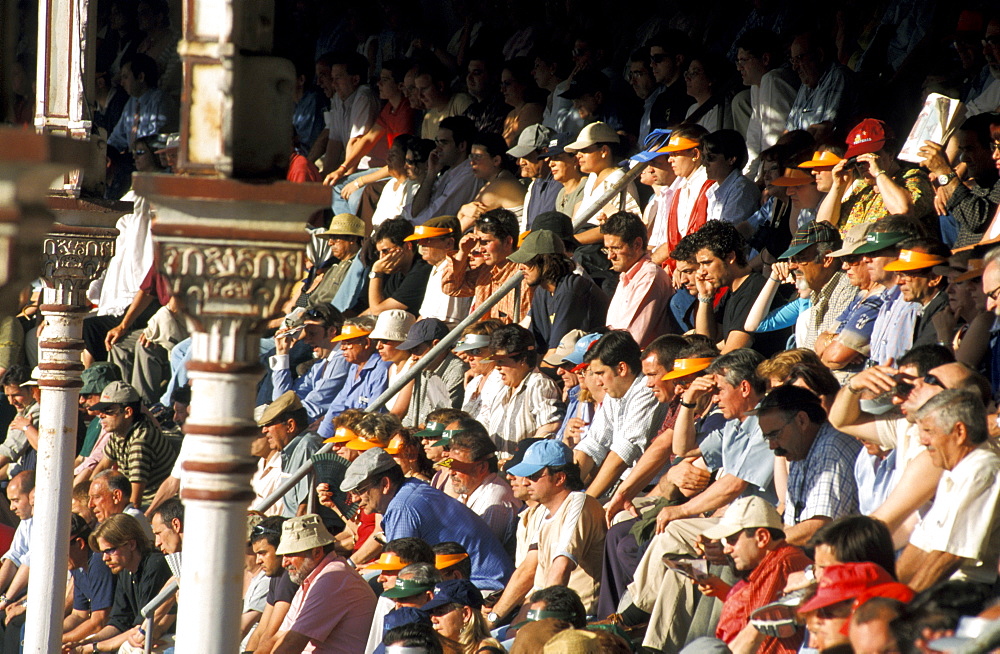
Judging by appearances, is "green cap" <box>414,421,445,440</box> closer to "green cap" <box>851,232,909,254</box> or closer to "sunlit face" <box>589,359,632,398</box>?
"sunlit face" <box>589,359,632,398</box>

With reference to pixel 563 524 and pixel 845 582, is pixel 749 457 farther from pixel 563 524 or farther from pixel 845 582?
pixel 845 582

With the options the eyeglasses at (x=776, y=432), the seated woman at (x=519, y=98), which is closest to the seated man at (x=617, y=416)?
the eyeglasses at (x=776, y=432)

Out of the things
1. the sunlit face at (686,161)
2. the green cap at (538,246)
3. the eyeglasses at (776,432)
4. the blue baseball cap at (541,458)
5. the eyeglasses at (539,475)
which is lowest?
the eyeglasses at (539,475)

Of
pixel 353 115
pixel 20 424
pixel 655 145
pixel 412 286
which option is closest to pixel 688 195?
pixel 655 145

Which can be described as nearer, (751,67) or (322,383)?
(751,67)

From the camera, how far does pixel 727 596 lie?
7133mm

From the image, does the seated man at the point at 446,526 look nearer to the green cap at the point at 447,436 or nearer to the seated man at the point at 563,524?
the green cap at the point at 447,436

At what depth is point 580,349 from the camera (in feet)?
33.6

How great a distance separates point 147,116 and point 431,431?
10.3 m

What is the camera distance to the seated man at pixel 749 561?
6.88m

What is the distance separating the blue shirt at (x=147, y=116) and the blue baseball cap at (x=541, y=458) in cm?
1132

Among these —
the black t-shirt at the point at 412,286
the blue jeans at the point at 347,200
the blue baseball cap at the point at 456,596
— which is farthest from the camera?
the blue jeans at the point at 347,200

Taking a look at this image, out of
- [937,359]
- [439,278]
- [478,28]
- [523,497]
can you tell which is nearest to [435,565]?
[523,497]

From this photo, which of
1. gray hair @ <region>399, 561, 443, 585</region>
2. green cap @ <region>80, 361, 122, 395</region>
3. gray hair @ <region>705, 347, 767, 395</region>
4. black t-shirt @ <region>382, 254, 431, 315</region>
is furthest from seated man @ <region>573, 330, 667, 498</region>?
green cap @ <region>80, 361, 122, 395</region>
